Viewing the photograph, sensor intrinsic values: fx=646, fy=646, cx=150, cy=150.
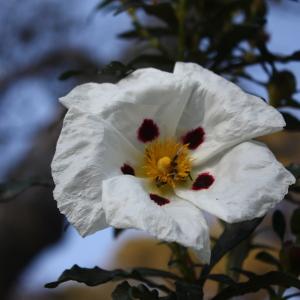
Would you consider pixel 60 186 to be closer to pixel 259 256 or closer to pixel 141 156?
pixel 141 156

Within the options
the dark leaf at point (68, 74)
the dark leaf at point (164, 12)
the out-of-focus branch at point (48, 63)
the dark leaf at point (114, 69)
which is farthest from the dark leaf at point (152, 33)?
the out-of-focus branch at point (48, 63)

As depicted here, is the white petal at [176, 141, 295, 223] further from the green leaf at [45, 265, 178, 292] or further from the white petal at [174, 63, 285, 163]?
the green leaf at [45, 265, 178, 292]

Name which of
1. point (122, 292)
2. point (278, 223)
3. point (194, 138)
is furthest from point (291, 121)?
point (122, 292)

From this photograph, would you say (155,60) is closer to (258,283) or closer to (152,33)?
(152,33)

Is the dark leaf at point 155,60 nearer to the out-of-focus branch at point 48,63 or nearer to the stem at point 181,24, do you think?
the stem at point 181,24

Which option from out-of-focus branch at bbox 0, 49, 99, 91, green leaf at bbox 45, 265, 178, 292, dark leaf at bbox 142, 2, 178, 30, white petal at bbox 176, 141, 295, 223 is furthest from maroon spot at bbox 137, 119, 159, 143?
out-of-focus branch at bbox 0, 49, 99, 91

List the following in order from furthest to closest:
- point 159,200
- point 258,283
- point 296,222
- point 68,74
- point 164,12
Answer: point 164,12, point 68,74, point 296,222, point 258,283, point 159,200

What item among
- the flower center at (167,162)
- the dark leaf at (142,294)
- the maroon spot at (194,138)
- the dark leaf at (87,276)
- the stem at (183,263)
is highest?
the maroon spot at (194,138)
